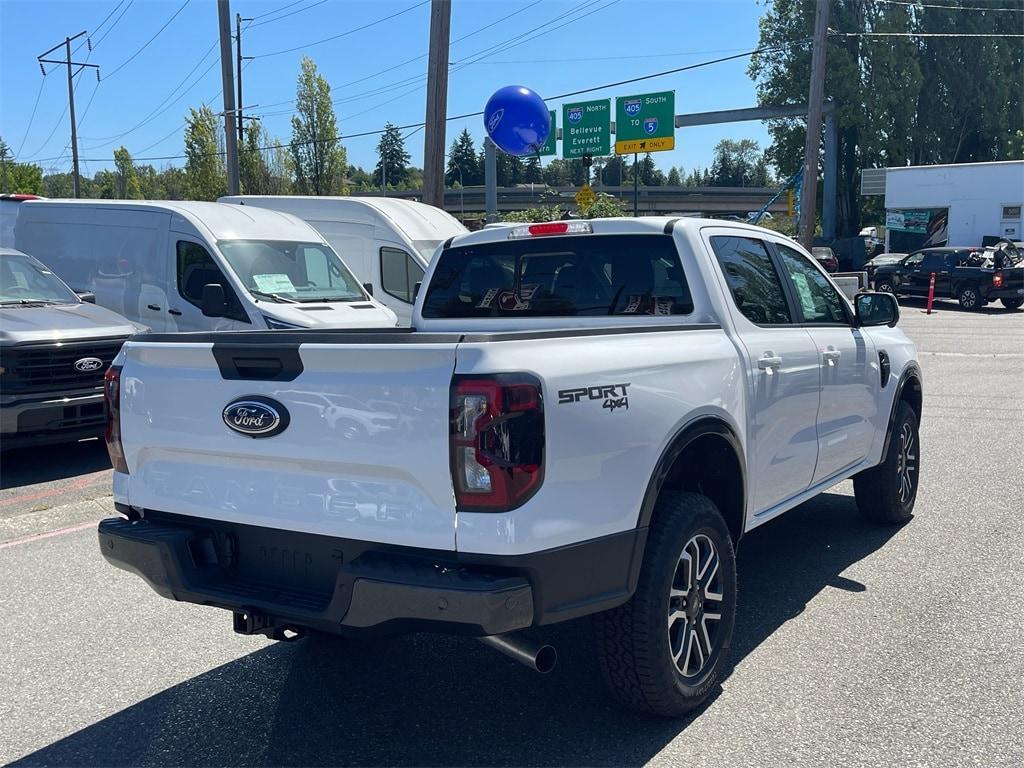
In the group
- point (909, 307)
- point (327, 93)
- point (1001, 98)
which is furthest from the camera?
point (1001, 98)

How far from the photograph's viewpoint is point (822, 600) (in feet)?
16.3

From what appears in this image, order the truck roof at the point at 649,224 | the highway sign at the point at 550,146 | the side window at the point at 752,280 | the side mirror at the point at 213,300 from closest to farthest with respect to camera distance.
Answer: the truck roof at the point at 649,224 → the side window at the point at 752,280 → the side mirror at the point at 213,300 → the highway sign at the point at 550,146

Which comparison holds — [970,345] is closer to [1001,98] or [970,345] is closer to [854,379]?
[854,379]

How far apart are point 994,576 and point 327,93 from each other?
136ft

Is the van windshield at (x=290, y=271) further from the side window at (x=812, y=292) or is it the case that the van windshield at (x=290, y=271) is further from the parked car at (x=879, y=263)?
the parked car at (x=879, y=263)

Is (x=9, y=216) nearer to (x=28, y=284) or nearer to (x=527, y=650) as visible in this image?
(x=28, y=284)

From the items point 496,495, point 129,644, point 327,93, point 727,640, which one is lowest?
point 129,644

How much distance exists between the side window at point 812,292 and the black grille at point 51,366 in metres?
6.03

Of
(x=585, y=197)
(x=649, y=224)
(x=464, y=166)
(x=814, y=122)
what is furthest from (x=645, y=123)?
(x=464, y=166)

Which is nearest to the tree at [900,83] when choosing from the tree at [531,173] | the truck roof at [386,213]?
the truck roof at [386,213]

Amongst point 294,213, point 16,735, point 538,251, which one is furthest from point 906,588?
point 294,213

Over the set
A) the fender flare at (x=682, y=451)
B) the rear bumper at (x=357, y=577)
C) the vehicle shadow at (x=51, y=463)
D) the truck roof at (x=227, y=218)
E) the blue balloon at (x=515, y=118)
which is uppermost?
the blue balloon at (x=515, y=118)

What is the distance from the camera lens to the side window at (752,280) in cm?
455

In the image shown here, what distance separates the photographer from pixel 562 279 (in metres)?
4.75
